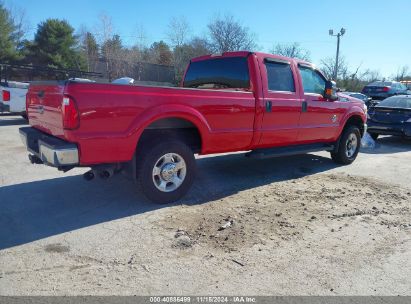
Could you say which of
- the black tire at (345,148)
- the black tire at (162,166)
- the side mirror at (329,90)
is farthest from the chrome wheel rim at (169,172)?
the black tire at (345,148)

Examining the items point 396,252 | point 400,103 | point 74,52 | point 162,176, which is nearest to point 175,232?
point 162,176

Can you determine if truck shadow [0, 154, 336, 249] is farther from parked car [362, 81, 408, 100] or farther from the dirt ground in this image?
parked car [362, 81, 408, 100]

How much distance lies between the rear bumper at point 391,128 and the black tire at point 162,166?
827 centimetres

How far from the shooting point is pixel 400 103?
11.9 m

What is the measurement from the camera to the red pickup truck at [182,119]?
4.16 m

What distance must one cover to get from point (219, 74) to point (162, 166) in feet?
7.21

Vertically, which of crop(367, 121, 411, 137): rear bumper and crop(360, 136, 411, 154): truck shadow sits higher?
crop(367, 121, 411, 137): rear bumper

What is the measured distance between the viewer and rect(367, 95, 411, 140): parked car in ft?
36.2

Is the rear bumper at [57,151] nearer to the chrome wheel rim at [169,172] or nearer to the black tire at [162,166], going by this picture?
the black tire at [162,166]

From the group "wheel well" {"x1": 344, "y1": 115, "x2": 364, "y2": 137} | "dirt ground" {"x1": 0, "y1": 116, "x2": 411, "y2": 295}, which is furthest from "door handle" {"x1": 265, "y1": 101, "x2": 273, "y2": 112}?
"wheel well" {"x1": 344, "y1": 115, "x2": 364, "y2": 137}

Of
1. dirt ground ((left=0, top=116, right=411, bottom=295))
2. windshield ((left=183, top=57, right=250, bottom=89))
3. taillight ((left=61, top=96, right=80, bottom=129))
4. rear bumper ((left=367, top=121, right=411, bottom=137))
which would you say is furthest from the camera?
rear bumper ((left=367, top=121, right=411, bottom=137))

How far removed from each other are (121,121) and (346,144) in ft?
17.2

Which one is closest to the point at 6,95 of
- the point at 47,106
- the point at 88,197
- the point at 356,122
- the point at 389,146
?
the point at 88,197

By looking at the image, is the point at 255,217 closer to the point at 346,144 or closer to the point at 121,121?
the point at 121,121
